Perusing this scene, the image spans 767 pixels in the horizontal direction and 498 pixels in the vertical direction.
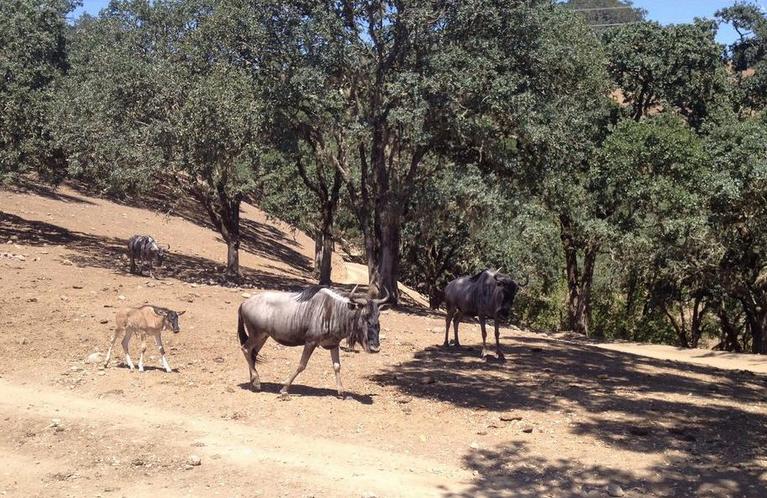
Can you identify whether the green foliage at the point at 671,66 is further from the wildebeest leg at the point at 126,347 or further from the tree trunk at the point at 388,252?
the wildebeest leg at the point at 126,347

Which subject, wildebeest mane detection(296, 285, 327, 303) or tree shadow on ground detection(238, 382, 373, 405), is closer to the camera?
tree shadow on ground detection(238, 382, 373, 405)

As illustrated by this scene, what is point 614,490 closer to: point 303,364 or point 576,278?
point 303,364

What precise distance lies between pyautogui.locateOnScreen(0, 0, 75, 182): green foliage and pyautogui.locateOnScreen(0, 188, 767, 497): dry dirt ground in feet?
24.0

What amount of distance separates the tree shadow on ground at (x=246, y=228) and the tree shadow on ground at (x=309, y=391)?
91.7 feet

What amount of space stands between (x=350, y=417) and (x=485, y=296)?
5553 millimetres

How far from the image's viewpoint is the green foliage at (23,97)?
25656 mm

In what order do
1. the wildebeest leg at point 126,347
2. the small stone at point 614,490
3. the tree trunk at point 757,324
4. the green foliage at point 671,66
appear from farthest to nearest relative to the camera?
the green foliage at point 671,66 < the tree trunk at point 757,324 < the wildebeest leg at point 126,347 < the small stone at point 614,490

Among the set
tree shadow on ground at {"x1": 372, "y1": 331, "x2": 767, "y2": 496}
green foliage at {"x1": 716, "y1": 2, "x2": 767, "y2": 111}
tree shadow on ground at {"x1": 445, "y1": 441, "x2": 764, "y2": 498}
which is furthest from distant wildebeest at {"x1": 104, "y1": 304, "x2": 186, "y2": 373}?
green foliage at {"x1": 716, "y1": 2, "x2": 767, "y2": 111}

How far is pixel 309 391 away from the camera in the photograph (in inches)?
529

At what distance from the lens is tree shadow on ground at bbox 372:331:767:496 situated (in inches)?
407

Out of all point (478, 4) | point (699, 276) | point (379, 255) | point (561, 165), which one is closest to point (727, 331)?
point (699, 276)

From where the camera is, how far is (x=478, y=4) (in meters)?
20.9

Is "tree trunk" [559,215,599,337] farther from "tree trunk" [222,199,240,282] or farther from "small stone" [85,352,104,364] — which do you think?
"small stone" [85,352,104,364]

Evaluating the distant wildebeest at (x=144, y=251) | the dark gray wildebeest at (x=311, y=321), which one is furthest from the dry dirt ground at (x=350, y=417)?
the distant wildebeest at (x=144, y=251)
